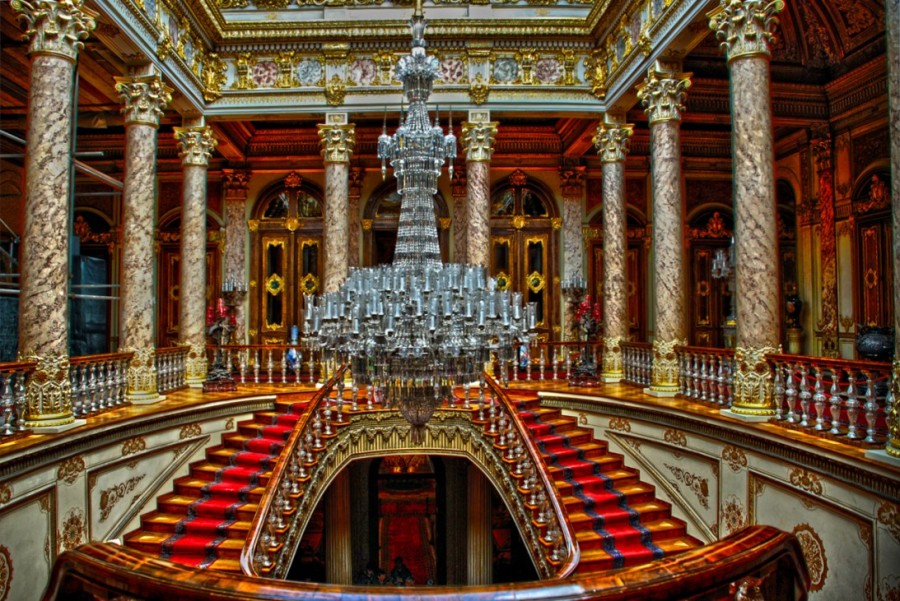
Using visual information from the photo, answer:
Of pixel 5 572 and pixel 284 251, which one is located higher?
pixel 284 251

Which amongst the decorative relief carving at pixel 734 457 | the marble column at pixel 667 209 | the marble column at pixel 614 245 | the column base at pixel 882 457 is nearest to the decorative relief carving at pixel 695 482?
the decorative relief carving at pixel 734 457

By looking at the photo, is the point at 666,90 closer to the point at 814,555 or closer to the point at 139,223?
the point at 814,555

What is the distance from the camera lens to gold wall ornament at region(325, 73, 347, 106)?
37.2 feet

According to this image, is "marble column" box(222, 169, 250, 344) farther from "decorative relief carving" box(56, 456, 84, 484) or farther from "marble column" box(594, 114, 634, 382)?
"decorative relief carving" box(56, 456, 84, 484)

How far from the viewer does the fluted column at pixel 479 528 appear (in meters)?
10.0

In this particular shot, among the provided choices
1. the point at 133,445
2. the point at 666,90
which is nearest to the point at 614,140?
the point at 666,90

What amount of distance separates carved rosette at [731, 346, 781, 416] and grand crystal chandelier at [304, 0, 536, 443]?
265cm

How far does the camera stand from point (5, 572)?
17.6ft

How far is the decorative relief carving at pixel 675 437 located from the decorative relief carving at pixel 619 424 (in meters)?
0.74

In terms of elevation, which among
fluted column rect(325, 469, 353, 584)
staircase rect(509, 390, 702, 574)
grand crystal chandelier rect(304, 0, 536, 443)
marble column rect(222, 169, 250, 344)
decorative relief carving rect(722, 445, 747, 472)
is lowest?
fluted column rect(325, 469, 353, 584)

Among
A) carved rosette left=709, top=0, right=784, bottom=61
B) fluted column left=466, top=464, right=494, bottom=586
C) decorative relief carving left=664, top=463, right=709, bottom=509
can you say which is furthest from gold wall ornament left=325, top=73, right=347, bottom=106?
decorative relief carving left=664, top=463, right=709, bottom=509

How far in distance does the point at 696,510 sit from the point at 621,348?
3.89 meters

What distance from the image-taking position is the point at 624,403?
27.6 feet

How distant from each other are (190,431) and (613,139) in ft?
27.1
